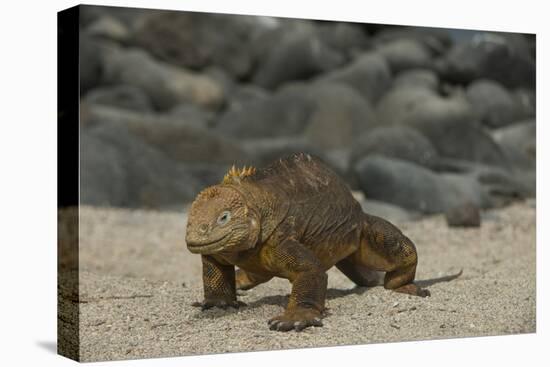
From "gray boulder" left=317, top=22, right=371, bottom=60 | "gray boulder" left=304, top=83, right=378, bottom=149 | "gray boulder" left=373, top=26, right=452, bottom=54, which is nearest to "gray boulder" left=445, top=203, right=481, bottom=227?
"gray boulder" left=373, top=26, right=452, bottom=54

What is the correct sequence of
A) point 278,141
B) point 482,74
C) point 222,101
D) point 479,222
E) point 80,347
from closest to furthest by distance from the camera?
point 80,347 → point 479,222 → point 482,74 → point 278,141 → point 222,101

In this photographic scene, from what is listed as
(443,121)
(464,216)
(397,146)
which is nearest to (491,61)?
(443,121)

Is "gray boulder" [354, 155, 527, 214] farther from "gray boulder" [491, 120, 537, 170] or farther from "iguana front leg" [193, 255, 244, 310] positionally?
"iguana front leg" [193, 255, 244, 310]

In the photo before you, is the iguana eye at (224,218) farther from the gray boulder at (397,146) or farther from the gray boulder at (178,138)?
the gray boulder at (178,138)

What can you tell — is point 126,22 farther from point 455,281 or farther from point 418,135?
point 455,281

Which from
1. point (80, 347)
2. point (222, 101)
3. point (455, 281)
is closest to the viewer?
point (80, 347)

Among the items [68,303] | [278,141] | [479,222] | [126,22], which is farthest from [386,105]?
[68,303]

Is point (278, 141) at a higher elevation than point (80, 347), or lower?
higher
